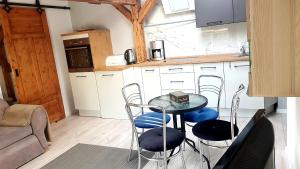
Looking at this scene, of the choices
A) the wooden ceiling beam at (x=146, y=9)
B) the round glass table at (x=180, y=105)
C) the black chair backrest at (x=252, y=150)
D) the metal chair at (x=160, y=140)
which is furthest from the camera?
the wooden ceiling beam at (x=146, y=9)

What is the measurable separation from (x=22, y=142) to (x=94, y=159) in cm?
95

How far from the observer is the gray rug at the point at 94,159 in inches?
107

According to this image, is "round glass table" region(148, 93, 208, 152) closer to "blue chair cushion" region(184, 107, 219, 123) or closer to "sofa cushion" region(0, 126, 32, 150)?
"blue chair cushion" region(184, 107, 219, 123)

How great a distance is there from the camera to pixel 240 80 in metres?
3.39

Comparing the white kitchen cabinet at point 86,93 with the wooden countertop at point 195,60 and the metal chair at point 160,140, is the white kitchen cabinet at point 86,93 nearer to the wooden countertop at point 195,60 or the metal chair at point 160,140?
the wooden countertop at point 195,60

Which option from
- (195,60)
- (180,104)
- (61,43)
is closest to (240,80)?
(195,60)

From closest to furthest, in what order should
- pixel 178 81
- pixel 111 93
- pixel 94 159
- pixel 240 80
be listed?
pixel 94 159
pixel 240 80
pixel 178 81
pixel 111 93

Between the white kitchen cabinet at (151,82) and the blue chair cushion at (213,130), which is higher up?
the white kitchen cabinet at (151,82)

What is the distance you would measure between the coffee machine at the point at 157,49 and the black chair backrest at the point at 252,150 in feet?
11.8

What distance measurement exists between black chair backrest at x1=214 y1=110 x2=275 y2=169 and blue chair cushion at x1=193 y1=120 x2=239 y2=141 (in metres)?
1.47

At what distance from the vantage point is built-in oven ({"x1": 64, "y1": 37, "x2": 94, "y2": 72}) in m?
4.21

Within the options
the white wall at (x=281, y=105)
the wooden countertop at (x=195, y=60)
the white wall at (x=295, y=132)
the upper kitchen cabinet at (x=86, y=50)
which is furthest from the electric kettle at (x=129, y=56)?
the white wall at (x=295, y=132)

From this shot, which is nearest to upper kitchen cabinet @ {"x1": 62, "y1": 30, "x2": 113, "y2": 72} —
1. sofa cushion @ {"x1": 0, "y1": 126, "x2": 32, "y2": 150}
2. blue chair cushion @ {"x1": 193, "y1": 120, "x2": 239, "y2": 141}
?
sofa cushion @ {"x1": 0, "y1": 126, "x2": 32, "y2": 150}

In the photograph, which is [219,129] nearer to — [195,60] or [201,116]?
[201,116]
